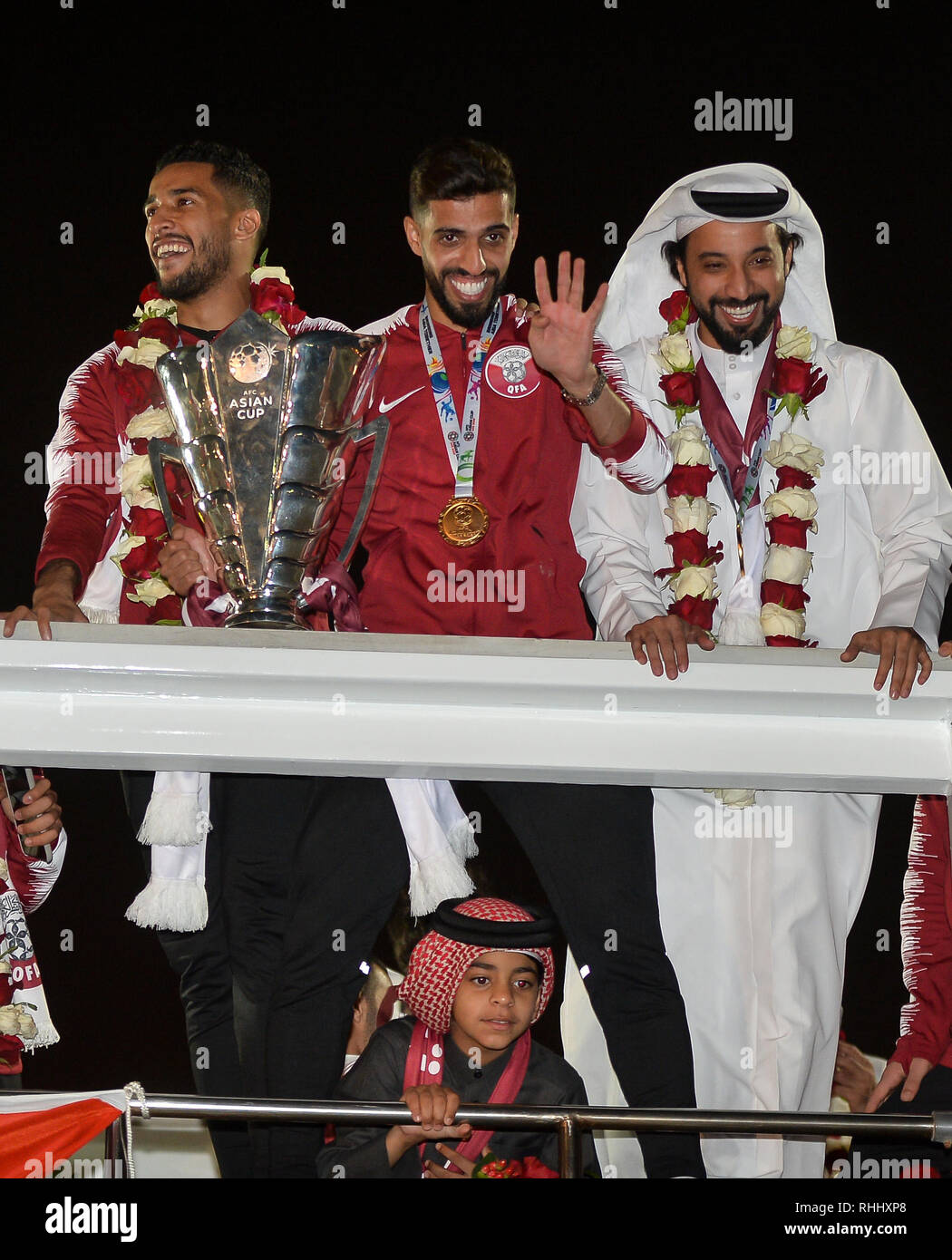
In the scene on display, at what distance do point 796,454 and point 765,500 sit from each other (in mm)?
102

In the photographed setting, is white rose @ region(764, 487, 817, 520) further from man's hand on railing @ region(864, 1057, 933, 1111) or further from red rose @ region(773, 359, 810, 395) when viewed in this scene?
man's hand on railing @ region(864, 1057, 933, 1111)

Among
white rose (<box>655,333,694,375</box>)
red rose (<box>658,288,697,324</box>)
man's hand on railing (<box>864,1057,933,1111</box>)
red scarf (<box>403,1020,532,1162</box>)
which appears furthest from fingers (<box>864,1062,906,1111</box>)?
red rose (<box>658,288,697,324</box>)

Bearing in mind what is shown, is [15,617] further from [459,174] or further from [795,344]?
[795,344]

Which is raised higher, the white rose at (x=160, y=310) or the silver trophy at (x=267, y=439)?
the white rose at (x=160, y=310)

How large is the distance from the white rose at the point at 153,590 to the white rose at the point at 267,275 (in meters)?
0.63

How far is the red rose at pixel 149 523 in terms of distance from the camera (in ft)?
10.3

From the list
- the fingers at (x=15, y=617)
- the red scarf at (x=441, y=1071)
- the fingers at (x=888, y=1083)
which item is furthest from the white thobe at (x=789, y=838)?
the fingers at (x=15, y=617)

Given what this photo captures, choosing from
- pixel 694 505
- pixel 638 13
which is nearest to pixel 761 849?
pixel 694 505

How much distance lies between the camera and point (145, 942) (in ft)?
13.2

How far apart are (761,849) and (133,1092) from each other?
1.36m

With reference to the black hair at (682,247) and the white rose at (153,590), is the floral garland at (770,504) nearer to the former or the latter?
the black hair at (682,247)

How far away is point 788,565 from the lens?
10.3 feet

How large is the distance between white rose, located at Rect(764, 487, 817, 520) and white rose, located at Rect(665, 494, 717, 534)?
12cm

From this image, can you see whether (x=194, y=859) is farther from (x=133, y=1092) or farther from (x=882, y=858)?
(x=882, y=858)
